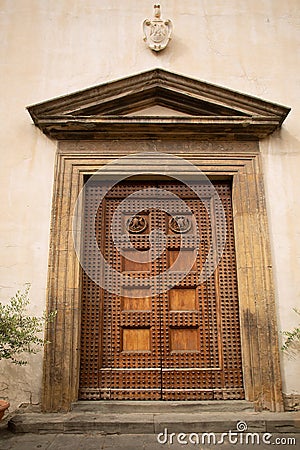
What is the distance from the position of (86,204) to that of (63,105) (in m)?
1.19

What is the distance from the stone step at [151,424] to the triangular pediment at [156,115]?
305 centimetres

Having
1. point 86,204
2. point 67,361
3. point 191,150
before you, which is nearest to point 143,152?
point 191,150

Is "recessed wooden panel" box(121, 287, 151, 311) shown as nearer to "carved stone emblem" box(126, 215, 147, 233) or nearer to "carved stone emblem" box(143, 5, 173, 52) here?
"carved stone emblem" box(126, 215, 147, 233)

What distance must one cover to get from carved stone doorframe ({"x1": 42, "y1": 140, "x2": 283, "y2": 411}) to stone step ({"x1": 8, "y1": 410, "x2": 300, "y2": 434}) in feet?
0.80

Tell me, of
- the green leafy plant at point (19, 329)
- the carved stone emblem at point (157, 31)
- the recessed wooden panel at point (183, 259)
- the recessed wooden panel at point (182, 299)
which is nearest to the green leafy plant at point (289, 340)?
the recessed wooden panel at point (182, 299)

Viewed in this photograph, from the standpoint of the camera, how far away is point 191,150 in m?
4.89

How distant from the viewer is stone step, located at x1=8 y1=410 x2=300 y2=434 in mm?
3777

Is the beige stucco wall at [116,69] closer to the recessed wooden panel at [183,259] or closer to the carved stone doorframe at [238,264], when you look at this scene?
the carved stone doorframe at [238,264]

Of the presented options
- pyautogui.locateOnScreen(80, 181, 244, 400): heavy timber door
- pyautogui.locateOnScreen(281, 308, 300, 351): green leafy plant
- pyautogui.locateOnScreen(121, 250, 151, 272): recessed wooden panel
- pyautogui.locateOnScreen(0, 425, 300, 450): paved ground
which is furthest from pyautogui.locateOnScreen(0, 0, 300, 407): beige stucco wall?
pyautogui.locateOnScreen(0, 425, 300, 450): paved ground

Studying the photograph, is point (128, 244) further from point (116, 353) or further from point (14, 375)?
point (14, 375)

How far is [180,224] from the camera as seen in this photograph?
4.85 metres

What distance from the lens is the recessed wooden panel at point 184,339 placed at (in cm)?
450

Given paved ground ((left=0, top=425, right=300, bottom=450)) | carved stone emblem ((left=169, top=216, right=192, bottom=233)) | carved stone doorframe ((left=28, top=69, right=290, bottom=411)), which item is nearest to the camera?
paved ground ((left=0, top=425, right=300, bottom=450))

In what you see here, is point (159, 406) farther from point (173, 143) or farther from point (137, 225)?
point (173, 143)
